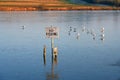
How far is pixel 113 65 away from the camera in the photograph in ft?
106

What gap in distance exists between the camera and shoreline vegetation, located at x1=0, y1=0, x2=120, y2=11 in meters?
108

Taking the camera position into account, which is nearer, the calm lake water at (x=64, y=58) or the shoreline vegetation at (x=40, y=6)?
the calm lake water at (x=64, y=58)

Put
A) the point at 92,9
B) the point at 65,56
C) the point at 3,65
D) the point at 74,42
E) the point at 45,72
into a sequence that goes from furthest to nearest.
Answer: the point at 92,9 → the point at 74,42 → the point at 65,56 → the point at 3,65 → the point at 45,72

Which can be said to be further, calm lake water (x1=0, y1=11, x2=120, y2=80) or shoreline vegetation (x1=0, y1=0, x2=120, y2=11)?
shoreline vegetation (x1=0, y1=0, x2=120, y2=11)

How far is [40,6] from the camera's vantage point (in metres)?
113

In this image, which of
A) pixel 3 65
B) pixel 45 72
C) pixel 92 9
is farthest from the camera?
pixel 92 9

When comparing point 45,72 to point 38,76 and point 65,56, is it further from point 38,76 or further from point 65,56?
point 65,56

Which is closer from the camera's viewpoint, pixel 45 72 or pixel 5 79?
pixel 5 79

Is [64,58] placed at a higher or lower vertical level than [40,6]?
higher

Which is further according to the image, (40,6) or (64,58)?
(40,6)

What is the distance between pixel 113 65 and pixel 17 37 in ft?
62.8

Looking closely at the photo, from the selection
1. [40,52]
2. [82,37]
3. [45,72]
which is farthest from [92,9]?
[45,72]

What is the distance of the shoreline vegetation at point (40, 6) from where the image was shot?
107781 mm

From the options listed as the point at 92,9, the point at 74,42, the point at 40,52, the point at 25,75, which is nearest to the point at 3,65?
the point at 25,75
